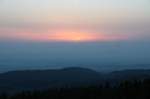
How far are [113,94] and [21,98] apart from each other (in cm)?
1390

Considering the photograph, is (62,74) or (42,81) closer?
(42,81)

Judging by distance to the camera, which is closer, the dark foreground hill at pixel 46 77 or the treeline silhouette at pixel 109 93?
the treeline silhouette at pixel 109 93

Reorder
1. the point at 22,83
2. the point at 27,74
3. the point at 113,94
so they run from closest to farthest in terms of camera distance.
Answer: the point at 113,94
the point at 22,83
the point at 27,74

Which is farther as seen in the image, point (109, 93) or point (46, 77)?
point (46, 77)

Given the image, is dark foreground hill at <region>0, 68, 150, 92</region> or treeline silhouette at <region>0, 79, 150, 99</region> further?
dark foreground hill at <region>0, 68, 150, 92</region>

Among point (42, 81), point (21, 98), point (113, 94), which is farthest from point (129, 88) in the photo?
point (42, 81)

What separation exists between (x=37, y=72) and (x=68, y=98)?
309 ft

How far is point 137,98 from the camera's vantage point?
51.1 metres

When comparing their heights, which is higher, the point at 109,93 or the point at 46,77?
the point at 109,93

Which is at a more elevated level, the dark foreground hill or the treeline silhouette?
the treeline silhouette

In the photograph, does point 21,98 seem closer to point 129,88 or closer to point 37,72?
point 129,88

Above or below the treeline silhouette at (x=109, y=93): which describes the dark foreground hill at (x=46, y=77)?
below

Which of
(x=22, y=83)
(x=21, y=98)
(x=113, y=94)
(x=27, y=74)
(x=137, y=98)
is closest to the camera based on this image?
(x=137, y=98)

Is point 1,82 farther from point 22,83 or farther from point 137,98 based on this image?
point 137,98
